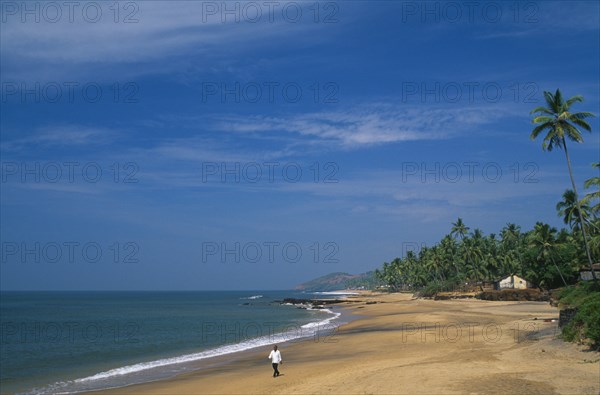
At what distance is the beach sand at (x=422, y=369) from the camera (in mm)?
15094

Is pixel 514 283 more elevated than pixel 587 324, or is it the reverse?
pixel 587 324

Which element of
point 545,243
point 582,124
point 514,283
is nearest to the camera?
point 582,124

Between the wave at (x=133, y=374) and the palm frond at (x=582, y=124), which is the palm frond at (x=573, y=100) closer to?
the palm frond at (x=582, y=124)

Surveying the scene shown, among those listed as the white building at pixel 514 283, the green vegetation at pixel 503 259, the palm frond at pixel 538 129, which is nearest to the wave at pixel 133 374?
the palm frond at pixel 538 129

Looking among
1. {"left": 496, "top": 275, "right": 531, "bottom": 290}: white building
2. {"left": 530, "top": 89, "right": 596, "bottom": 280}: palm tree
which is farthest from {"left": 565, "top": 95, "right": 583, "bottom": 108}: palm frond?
{"left": 496, "top": 275, "right": 531, "bottom": 290}: white building

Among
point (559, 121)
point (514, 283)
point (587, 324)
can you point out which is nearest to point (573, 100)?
point (559, 121)

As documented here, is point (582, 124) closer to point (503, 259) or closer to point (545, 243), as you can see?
point (545, 243)

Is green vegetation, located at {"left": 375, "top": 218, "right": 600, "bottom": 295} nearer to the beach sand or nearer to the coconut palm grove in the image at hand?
the coconut palm grove

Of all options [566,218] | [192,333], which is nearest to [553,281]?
[566,218]

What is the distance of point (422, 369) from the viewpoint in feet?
61.1

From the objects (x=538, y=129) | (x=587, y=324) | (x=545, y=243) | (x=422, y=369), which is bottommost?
(x=422, y=369)

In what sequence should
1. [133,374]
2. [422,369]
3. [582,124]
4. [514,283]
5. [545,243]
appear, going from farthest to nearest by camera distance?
[514,283]
[545,243]
[582,124]
[133,374]
[422,369]

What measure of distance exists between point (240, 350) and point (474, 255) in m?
79.3

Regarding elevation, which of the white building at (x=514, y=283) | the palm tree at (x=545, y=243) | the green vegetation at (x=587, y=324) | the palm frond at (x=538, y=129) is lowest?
the white building at (x=514, y=283)
